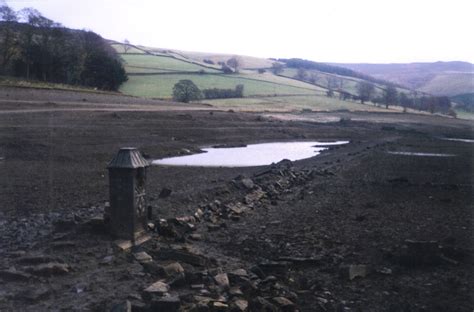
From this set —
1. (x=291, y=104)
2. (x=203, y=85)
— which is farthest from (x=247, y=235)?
(x=203, y=85)

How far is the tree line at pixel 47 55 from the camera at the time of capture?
5697cm

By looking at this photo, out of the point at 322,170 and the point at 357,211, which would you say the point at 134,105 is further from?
the point at 357,211

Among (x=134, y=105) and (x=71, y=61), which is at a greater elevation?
(x=71, y=61)

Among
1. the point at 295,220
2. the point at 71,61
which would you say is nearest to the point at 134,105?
the point at 71,61

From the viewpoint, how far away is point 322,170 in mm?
25516

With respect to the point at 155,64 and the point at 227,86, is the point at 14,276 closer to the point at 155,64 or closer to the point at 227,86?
the point at 227,86

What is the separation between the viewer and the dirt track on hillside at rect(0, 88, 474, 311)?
27.6ft

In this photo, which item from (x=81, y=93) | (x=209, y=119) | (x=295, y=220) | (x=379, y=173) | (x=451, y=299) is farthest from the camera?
(x=81, y=93)

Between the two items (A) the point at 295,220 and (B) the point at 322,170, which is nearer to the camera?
(A) the point at 295,220

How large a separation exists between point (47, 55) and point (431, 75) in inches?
4146

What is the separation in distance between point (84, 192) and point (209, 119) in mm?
30604

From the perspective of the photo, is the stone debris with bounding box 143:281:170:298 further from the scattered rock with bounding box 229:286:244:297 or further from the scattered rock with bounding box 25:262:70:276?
the scattered rock with bounding box 25:262:70:276

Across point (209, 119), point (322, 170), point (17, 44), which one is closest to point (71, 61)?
point (17, 44)

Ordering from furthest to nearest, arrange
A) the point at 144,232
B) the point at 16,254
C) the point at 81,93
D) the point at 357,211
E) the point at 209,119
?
the point at 81,93 → the point at 209,119 → the point at 357,211 → the point at 144,232 → the point at 16,254
